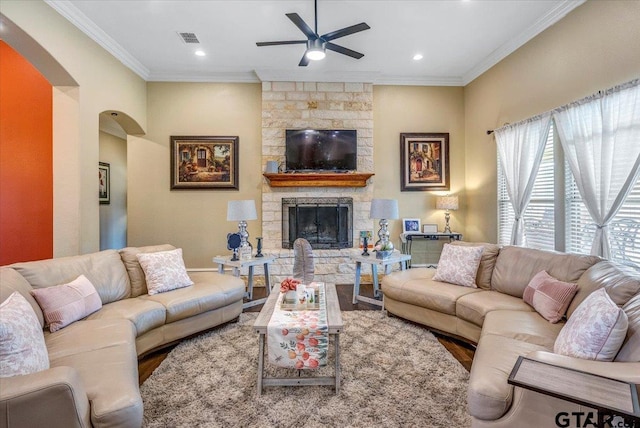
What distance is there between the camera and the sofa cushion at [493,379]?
1.55m

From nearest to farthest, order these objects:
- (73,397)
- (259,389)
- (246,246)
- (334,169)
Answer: (73,397), (259,389), (246,246), (334,169)

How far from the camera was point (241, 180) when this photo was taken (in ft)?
17.5

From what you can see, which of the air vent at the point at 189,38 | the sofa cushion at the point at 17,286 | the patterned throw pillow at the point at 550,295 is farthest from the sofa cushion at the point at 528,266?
the air vent at the point at 189,38

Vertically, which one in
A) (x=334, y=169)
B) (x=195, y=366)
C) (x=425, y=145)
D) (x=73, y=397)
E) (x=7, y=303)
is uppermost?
(x=425, y=145)

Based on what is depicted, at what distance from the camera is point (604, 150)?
2871mm

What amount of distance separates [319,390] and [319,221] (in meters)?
3.29

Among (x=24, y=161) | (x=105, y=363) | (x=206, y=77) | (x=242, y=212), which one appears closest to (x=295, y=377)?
(x=105, y=363)

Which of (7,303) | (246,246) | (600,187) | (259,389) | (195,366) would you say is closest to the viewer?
(7,303)

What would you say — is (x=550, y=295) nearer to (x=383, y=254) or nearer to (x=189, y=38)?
(x=383, y=254)

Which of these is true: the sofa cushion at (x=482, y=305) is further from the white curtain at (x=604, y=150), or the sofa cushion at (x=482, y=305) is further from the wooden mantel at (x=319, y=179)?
the wooden mantel at (x=319, y=179)

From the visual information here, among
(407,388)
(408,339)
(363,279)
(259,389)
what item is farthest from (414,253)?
(259,389)

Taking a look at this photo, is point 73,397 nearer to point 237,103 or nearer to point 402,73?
point 237,103

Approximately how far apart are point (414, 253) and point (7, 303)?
499 cm

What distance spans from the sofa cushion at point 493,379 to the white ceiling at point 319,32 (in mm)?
3370
